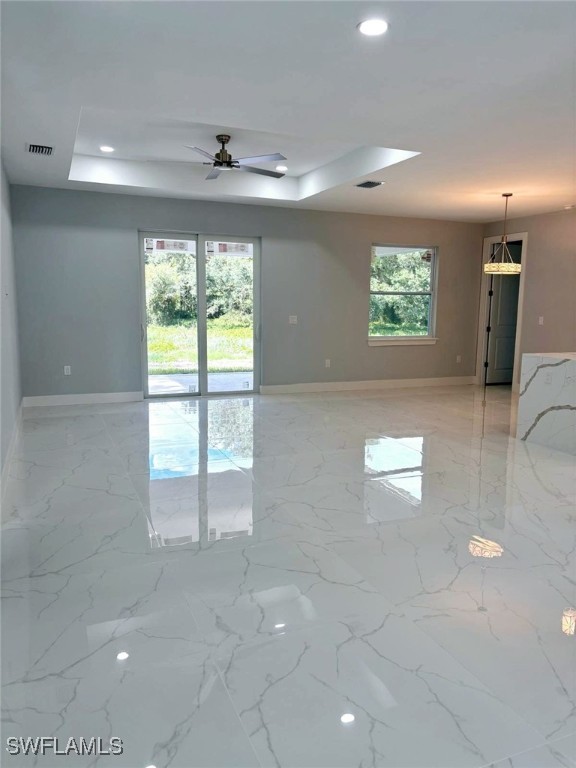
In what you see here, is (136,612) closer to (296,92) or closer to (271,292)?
(296,92)

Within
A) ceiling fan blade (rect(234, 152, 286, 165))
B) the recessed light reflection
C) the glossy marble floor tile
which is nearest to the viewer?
the glossy marble floor tile

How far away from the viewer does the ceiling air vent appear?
4445 millimetres

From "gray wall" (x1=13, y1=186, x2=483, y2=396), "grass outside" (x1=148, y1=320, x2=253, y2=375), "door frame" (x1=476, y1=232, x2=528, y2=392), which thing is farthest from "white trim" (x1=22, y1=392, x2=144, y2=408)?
"door frame" (x1=476, y1=232, x2=528, y2=392)

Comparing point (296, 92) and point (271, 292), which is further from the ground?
point (296, 92)

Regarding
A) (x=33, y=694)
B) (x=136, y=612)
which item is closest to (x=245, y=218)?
(x=136, y=612)

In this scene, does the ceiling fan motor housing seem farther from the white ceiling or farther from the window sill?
the window sill

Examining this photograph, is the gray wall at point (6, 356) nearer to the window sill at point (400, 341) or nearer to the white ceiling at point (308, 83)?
the white ceiling at point (308, 83)

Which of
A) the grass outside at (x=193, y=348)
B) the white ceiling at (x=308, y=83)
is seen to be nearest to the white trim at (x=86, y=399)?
the grass outside at (x=193, y=348)

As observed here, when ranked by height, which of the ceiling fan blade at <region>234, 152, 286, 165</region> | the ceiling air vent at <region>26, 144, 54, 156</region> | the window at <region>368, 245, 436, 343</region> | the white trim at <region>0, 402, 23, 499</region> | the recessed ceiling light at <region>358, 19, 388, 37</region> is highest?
the ceiling fan blade at <region>234, 152, 286, 165</region>

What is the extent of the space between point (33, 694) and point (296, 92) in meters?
3.39

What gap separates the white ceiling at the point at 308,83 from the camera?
2465mm

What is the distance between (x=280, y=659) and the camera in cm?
193

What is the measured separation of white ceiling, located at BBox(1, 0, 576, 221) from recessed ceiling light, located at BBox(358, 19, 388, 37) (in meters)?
0.05

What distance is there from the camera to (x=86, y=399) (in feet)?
21.7
